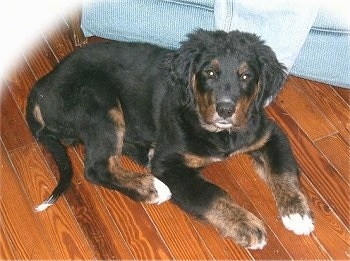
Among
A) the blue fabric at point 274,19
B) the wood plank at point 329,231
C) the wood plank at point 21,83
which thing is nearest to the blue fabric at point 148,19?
the blue fabric at point 274,19

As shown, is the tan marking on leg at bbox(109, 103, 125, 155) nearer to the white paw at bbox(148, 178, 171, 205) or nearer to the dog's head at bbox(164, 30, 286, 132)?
the white paw at bbox(148, 178, 171, 205)

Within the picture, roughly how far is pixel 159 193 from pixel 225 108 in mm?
634

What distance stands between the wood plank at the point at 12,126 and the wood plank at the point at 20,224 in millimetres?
204

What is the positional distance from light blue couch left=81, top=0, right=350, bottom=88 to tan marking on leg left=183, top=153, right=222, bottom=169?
0.76 meters

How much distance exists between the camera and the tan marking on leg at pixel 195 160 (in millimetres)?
2631

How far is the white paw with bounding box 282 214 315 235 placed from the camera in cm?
254

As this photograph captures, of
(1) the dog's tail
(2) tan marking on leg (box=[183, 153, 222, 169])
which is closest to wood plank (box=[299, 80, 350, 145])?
(2) tan marking on leg (box=[183, 153, 222, 169])

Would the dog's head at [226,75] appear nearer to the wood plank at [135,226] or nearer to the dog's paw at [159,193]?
the dog's paw at [159,193]

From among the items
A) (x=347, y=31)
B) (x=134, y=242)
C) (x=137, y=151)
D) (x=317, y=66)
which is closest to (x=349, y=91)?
(x=317, y=66)

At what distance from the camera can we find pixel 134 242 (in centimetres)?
260

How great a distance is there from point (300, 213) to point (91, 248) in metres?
1.07

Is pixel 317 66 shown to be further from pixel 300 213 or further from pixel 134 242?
pixel 134 242

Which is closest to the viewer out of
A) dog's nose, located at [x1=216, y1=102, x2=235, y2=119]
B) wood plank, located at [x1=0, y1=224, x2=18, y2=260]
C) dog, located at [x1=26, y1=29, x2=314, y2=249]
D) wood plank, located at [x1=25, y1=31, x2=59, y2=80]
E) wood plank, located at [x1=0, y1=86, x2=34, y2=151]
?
dog's nose, located at [x1=216, y1=102, x2=235, y2=119]

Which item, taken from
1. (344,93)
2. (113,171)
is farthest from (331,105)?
(113,171)
